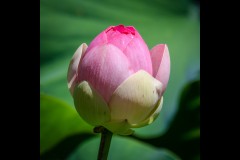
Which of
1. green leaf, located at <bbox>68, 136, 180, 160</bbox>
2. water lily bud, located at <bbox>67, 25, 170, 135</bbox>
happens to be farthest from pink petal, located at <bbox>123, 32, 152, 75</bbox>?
green leaf, located at <bbox>68, 136, 180, 160</bbox>

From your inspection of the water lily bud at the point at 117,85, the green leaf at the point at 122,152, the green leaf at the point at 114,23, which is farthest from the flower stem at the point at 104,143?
the green leaf at the point at 114,23

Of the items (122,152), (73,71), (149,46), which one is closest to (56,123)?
(122,152)

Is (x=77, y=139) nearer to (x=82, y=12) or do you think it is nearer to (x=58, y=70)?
(x=58, y=70)

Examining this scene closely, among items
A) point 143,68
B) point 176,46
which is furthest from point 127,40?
point 176,46

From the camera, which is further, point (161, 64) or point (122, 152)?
point (122, 152)

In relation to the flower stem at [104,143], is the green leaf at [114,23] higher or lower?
lower

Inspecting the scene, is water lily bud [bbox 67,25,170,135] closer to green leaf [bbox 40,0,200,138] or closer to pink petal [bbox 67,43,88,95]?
pink petal [bbox 67,43,88,95]

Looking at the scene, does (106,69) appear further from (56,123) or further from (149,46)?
(149,46)

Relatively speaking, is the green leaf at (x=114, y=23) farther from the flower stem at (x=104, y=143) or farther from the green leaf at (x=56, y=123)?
the flower stem at (x=104, y=143)
